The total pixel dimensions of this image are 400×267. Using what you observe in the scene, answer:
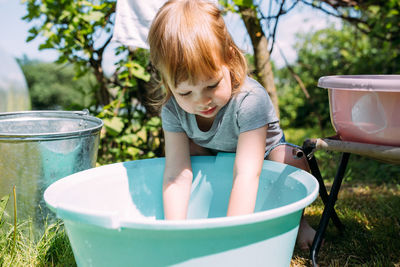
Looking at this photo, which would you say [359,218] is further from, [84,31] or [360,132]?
[84,31]

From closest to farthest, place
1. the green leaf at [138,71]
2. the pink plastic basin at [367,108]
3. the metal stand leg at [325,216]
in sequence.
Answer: the pink plastic basin at [367,108] → the metal stand leg at [325,216] → the green leaf at [138,71]

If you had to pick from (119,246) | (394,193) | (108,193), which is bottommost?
(394,193)

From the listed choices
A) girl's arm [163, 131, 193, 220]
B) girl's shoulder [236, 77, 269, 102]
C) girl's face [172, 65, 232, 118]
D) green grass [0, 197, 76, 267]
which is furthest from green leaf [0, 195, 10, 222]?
girl's shoulder [236, 77, 269, 102]

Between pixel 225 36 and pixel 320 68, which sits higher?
pixel 225 36

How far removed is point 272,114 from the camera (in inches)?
52.8

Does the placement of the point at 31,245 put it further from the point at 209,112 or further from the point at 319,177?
the point at 319,177

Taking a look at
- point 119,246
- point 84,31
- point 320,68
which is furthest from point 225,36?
point 320,68

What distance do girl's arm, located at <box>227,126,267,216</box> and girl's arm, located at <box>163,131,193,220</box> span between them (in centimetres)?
26

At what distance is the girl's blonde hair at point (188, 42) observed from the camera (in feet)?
3.57

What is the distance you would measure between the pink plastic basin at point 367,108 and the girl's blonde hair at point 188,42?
0.36 meters

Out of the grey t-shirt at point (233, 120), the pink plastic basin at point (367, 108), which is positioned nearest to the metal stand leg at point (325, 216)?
the pink plastic basin at point (367, 108)

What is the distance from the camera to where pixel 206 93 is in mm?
1146

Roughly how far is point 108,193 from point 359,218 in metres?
1.07

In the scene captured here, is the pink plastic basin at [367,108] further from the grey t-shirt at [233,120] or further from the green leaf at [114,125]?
the green leaf at [114,125]
